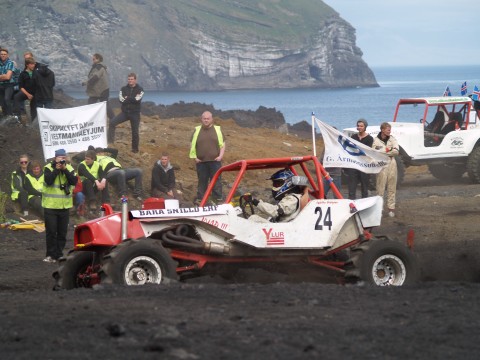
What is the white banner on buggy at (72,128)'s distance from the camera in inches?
792

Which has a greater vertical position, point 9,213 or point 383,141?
point 383,141

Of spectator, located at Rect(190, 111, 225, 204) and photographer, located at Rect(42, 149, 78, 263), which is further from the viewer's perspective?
spectator, located at Rect(190, 111, 225, 204)

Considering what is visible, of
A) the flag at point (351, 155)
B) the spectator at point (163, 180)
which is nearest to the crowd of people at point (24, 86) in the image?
the spectator at point (163, 180)

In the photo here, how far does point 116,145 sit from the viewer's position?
23.8 meters

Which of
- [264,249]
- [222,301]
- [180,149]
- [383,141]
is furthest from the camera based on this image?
[180,149]

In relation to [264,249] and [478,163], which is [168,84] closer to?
[478,163]

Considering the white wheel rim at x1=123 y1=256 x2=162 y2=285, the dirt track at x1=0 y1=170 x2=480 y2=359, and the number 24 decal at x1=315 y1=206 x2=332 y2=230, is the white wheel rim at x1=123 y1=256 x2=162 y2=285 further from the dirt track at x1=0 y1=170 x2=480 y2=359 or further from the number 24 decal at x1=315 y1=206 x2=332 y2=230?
the number 24 decal at x1=315 y1=206 x2=332 y2=230

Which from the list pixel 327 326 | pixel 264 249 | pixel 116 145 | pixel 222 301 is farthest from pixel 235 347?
pixel 116 145

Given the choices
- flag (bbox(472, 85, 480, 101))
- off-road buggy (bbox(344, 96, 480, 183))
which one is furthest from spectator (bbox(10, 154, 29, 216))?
flag (bbox(472, 85, 480, 101))

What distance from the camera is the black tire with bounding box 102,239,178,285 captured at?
10.6 metres

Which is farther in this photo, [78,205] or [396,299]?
[78,205]

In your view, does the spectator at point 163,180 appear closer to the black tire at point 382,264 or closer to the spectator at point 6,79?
the spectator at point 6,79

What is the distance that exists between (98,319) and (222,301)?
4.44 feet

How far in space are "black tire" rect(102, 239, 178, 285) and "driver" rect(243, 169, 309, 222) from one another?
4.16 ft
